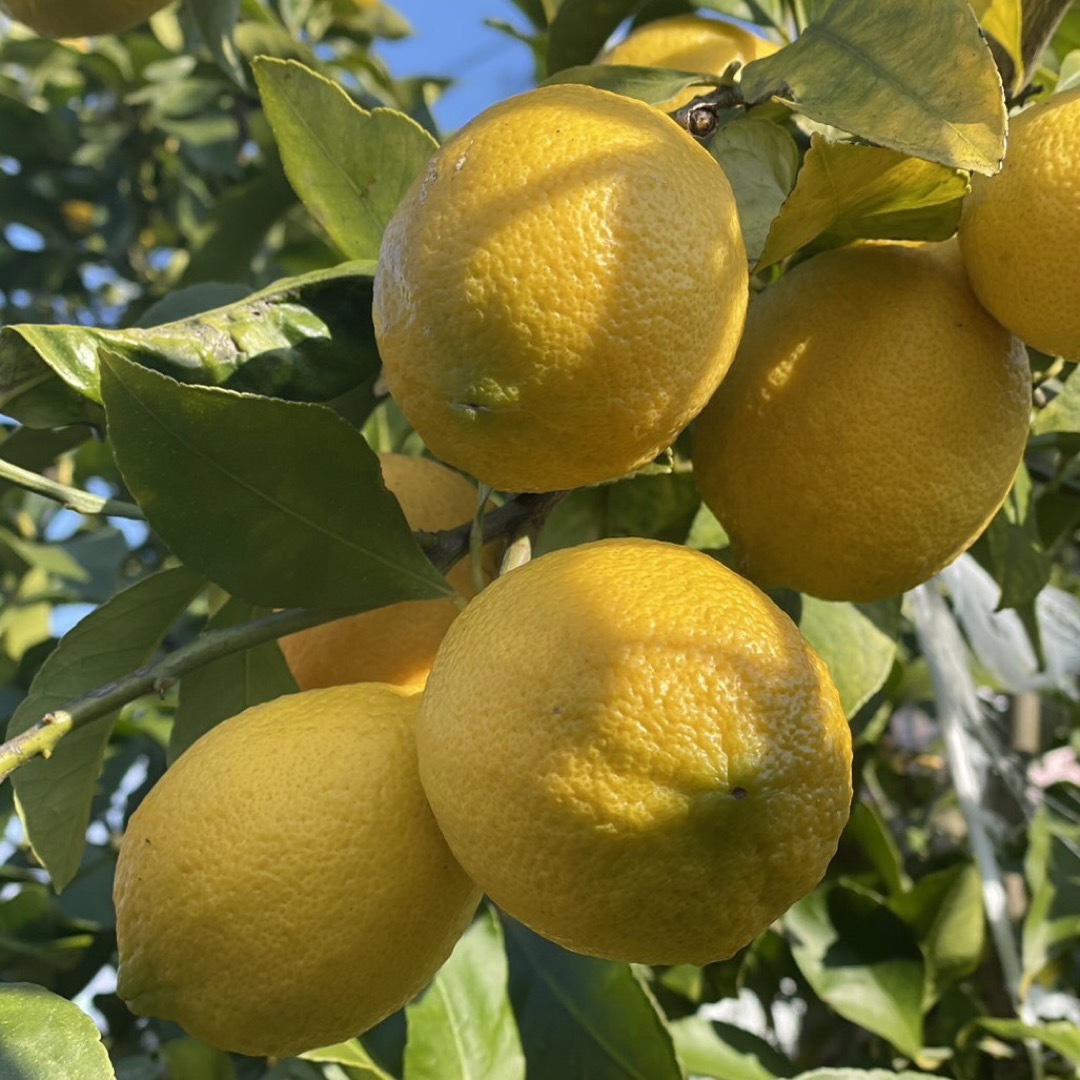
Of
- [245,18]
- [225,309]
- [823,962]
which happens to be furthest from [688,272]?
[245,18]

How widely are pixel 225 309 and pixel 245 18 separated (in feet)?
3.84

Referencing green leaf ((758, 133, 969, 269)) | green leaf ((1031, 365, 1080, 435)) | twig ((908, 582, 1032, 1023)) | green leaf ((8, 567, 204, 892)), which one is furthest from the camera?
twig ((908, 582, 1032, 1023))

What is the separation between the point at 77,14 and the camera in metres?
1.26

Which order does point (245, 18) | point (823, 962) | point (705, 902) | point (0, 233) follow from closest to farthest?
point (705, 902)
point (823, 962)
point (245, 18)
point (0, 233)

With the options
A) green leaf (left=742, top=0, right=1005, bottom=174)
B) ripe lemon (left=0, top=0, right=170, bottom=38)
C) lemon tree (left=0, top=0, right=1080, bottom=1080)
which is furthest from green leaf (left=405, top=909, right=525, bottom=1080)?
ripe lemon (left=0, top=0, right=170, bottom=38)

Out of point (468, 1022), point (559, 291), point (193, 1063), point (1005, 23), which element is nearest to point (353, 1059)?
point (468, 1022)

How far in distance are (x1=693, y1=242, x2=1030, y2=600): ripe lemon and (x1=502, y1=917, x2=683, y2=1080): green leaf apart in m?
0.40

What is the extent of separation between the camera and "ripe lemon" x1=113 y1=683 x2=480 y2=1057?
2.06 feet

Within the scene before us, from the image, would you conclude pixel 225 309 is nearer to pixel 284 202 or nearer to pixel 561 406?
pixel 561 406

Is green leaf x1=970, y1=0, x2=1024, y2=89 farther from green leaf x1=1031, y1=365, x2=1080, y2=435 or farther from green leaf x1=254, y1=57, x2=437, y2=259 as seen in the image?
green leaf x1=254, y1=57, x2=437, y2=259

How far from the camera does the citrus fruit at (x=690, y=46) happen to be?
44.2 inches

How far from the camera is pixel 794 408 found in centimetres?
77

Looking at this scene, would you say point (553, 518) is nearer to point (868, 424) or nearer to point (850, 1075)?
point (868, 424)

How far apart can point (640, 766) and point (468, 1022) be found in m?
0.57
